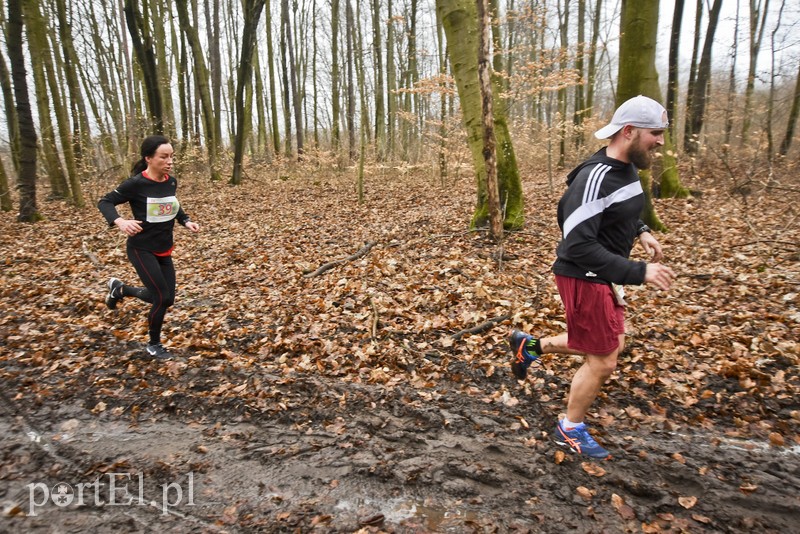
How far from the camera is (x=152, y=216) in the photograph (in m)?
4.53

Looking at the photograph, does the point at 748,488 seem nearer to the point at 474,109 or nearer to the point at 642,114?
the point at 642,114

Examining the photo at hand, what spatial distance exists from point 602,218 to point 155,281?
4.28 metres

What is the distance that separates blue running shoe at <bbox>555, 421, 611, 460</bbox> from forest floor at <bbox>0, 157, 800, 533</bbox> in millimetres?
87

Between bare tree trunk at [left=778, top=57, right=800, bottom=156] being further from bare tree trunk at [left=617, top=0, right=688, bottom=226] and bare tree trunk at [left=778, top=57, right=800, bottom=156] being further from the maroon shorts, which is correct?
the maroon shorts

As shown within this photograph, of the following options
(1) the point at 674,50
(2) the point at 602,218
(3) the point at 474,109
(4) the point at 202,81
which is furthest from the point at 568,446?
(4) the point at 202,81

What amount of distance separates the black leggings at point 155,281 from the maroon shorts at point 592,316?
3.99 metres

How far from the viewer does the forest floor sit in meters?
2.71

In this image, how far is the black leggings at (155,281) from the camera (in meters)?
4.54

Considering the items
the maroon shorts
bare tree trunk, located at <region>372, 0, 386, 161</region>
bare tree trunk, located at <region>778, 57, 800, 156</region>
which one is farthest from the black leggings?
bare tree trunk, located at <region>778, 57, 800, 156</region>

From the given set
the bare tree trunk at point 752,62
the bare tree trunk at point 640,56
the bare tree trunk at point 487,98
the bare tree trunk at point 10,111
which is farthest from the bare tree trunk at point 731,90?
the bare tree trunk at point 10,111

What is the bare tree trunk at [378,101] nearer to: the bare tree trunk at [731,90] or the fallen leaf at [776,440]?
the bare tree trunk at [731,90]

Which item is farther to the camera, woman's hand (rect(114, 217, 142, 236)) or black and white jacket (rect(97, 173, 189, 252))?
black and white jacket (rect(97, 173, 189, 252))

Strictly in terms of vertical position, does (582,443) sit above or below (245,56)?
below

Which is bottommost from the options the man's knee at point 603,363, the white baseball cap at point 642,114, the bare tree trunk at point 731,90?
the man's knee at point 603,363
